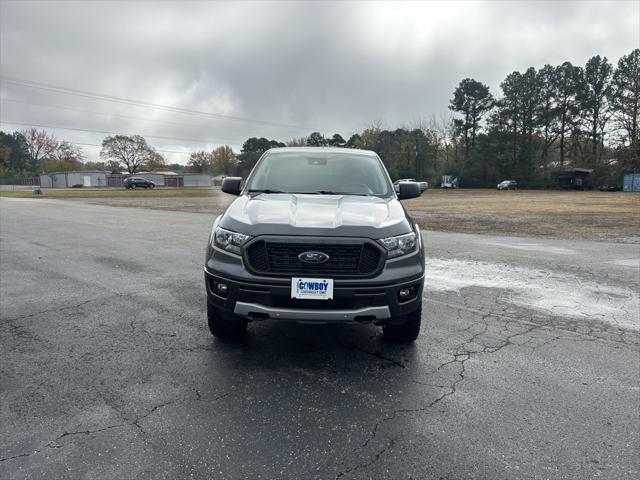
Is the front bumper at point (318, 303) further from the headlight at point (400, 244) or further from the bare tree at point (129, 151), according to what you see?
the bare tree at point (129, 151)

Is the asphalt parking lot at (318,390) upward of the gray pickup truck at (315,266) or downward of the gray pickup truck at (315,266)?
downward

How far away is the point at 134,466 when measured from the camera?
2.29m

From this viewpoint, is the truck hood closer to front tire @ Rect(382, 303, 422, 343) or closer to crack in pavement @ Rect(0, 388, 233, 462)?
front tire @ Rect(382, 303, 422, 343)

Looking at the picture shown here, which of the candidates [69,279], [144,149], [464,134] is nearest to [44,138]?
[144,149]

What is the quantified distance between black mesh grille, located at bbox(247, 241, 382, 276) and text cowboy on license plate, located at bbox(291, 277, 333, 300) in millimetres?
77

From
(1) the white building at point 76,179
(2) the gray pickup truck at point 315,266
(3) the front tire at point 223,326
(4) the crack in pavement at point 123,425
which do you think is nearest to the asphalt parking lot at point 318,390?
(4) the crack in pavement at point 123,425

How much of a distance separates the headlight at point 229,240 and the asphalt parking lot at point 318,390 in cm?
99

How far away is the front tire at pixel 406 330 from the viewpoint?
3.78m

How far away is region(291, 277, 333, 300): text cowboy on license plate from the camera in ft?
10.4

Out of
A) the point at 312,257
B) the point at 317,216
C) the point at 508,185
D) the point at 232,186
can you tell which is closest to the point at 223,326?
the point at 312,257

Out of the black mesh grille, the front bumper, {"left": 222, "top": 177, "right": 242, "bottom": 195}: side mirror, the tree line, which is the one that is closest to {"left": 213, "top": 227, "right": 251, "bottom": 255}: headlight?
the black mesh grille

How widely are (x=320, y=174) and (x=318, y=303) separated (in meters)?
2.03

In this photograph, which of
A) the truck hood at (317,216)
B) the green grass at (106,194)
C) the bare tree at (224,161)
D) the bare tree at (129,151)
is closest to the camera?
the truck hood at (317,216)

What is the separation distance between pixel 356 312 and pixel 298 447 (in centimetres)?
107
